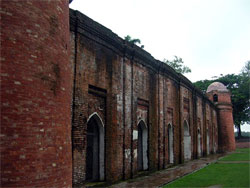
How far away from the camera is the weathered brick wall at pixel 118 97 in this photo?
8.17 metres

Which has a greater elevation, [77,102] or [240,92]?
[240,92]

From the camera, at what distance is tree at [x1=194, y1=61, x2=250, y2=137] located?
3922 cm

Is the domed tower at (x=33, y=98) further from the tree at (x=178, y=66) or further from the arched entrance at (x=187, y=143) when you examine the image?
the tree at (x=178, y=66)

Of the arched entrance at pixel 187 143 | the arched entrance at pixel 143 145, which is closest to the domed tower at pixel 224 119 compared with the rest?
the arched entrance at pixel 187 143

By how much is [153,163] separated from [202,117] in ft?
41.0

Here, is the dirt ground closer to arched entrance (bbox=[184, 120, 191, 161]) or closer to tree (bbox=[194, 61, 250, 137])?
tree (bbox=[194, 61, 250, 137])

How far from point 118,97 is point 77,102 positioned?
99.6 inches

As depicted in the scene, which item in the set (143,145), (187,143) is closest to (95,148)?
(143,145)

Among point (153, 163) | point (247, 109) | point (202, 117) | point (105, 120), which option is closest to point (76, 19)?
point (105, 120)

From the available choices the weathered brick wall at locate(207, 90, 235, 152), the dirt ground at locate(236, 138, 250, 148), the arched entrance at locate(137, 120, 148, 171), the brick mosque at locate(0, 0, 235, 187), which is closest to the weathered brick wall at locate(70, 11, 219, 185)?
the brick mosque at locate(0, 0, 235, 187)

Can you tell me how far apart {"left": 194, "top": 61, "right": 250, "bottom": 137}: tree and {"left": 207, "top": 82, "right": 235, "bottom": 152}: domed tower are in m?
7.36

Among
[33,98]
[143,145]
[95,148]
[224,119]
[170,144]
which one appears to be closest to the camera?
[33,98]

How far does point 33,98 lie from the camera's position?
187 inches

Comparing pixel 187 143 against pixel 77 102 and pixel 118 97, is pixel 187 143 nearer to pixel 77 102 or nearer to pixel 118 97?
pixel 118 97
